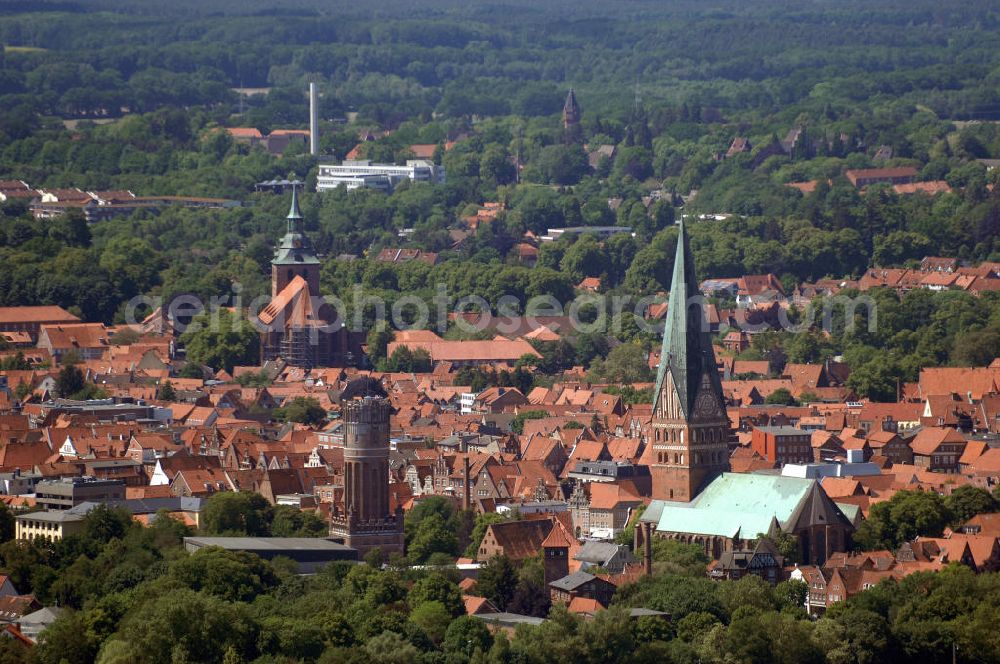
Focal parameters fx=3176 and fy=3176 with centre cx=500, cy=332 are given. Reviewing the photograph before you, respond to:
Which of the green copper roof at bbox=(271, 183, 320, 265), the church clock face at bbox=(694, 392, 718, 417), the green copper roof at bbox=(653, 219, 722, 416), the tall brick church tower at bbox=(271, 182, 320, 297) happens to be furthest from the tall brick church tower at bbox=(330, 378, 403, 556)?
the green copper roof at bbox=(271, 183, 320, 265)

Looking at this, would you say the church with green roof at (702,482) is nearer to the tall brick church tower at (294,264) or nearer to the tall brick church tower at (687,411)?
the tall brick church tower at (687,411)

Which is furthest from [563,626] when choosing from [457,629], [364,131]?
[364,131]

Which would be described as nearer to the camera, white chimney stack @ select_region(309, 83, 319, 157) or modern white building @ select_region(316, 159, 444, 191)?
modern white building @ select_region(316, 159, 444, 191)

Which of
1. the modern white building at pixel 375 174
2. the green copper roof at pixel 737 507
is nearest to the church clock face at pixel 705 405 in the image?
the green copper roof at pixel 737 507

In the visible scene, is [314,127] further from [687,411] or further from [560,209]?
[687,411]

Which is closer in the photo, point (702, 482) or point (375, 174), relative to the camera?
point (702, 482)

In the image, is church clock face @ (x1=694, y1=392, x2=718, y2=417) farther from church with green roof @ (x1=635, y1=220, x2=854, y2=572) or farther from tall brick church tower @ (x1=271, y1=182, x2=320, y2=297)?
tall brick church tower @ (x1=271, y1=182, x2=320, y2=297)

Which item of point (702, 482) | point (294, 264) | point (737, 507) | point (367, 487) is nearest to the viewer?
point (737, 507)

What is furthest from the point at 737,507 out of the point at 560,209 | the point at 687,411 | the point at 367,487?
→ the point at 560,209
